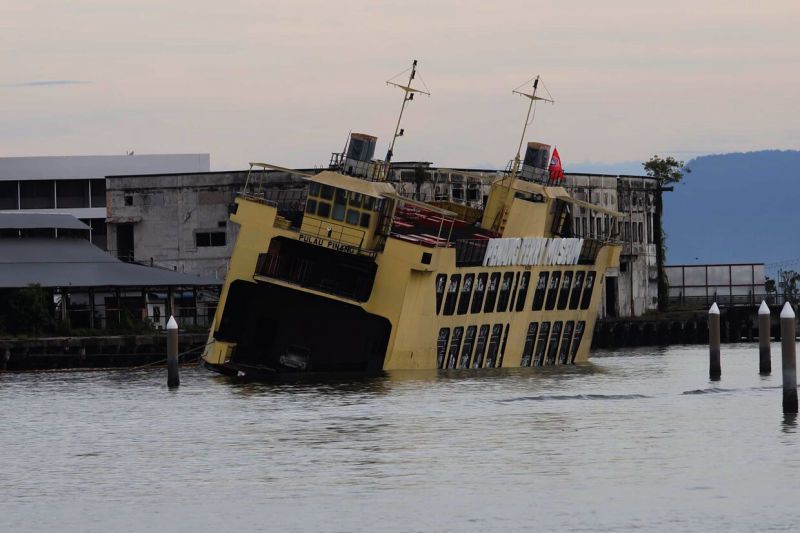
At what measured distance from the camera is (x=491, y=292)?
64625mm

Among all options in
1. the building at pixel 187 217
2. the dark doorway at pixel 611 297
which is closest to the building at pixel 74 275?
the building at pixel 187 217

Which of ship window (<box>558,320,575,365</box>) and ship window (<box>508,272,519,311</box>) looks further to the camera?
ship window (<box>558,320,575,365</box>)

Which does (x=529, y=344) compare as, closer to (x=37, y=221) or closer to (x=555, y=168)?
(x=555, y=168)

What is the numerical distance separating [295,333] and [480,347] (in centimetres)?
842

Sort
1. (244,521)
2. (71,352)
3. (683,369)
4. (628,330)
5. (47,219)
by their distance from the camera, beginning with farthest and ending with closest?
1. (628,330)
2. (47,219)
3. (71,352)
4. (683,369)
5. (244,521)

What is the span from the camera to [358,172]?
61.3 metres

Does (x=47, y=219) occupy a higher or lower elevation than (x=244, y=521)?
higher

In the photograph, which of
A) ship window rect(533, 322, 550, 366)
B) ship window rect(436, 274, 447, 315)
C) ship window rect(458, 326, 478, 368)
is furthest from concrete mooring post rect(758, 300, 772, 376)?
ship window rect(533, 322, 550, 366)

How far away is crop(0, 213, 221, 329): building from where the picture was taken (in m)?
78.0

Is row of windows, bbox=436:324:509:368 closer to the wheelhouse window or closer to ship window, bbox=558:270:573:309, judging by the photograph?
the wheelhouse window

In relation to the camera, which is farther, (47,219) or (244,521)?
(47,219)

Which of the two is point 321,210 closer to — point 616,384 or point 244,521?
point 616,384

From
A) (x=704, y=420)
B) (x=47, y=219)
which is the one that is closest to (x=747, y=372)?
(x=704, y=420)

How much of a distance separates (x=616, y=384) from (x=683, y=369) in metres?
10.8
